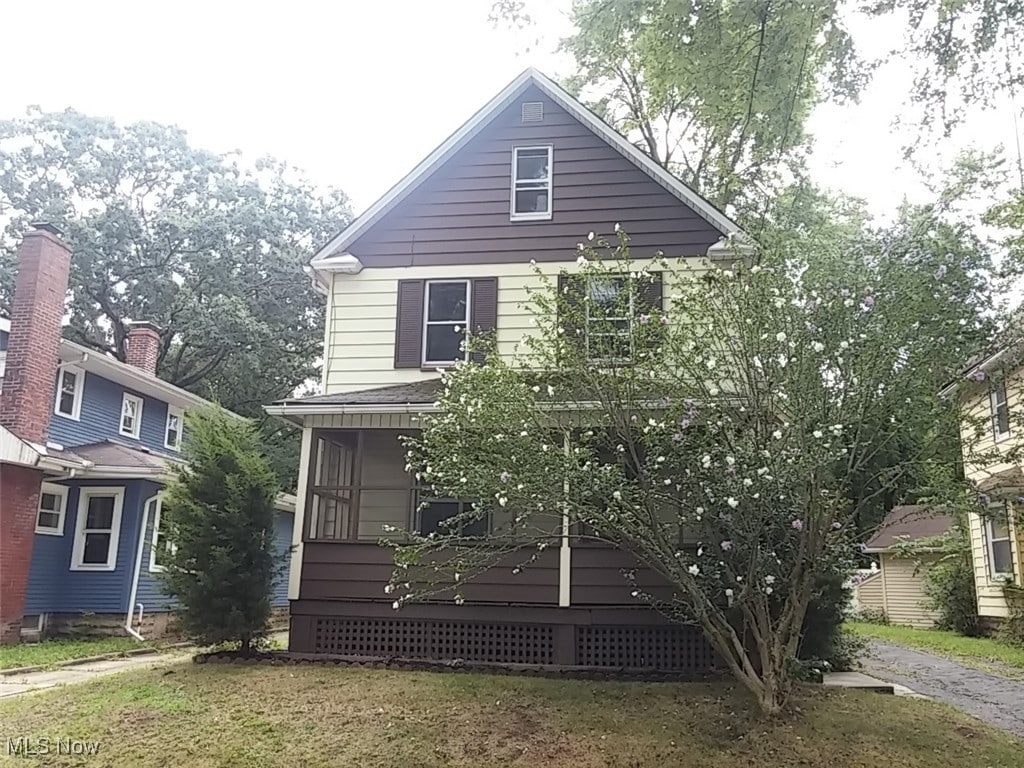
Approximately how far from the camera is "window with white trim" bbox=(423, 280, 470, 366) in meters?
12.6

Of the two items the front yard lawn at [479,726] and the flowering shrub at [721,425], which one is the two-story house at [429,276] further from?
the flowering shrub at [721,425]

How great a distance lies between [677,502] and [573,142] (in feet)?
23.6

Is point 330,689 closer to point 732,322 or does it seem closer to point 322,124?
point 732,322

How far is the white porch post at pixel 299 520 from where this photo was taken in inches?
433

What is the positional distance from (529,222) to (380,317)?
2.74 meters

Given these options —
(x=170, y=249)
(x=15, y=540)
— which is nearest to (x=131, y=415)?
(x=15, y=540)

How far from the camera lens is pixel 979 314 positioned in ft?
26.2

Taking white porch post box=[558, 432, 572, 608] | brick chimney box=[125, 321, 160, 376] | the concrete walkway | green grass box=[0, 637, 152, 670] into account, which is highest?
brick chimney box=[125, 321, 160, 376]

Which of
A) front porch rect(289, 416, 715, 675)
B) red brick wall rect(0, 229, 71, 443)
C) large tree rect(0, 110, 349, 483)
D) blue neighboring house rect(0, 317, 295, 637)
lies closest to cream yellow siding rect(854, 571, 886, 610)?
front porch rect(289, 416, 715, 675)

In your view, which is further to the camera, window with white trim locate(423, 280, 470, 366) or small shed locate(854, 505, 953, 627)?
small shed locate(854, 505, 953, 627)

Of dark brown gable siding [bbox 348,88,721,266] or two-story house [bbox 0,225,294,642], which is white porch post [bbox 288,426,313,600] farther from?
two-story house [bbox 0,225,294,642]

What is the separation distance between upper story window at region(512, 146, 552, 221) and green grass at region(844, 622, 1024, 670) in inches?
405

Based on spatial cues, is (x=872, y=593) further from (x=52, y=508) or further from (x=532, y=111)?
(x=52, y=508)

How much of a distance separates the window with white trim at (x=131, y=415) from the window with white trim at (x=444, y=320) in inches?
353
